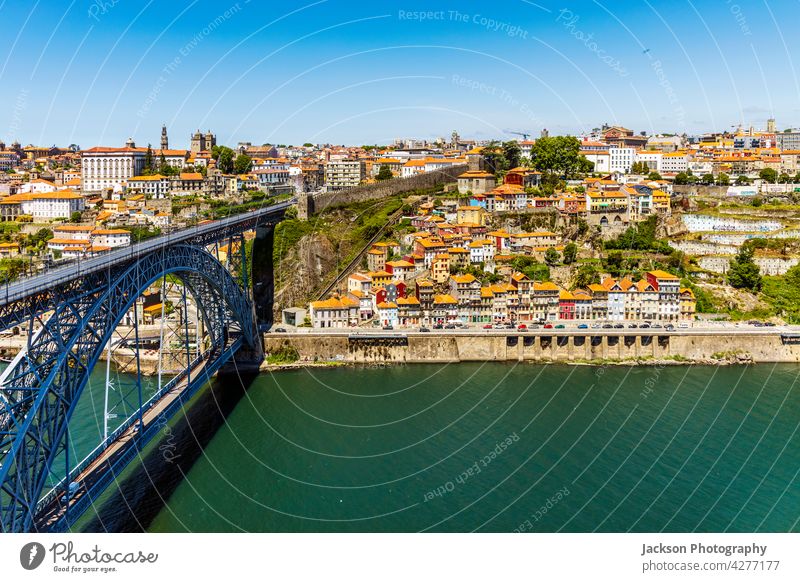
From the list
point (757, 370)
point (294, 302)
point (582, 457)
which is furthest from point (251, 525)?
point (757, 370)

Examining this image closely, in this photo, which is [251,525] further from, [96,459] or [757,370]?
[757,370]

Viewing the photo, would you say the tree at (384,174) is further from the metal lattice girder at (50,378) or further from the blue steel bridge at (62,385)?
the metal lattice girder at (50,378)

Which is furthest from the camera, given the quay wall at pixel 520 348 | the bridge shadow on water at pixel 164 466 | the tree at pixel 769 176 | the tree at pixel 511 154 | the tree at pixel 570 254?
the tree at pixel 511 154

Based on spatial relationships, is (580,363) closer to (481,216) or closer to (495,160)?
(481,216)

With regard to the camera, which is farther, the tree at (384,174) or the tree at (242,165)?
the tree at (242,165)

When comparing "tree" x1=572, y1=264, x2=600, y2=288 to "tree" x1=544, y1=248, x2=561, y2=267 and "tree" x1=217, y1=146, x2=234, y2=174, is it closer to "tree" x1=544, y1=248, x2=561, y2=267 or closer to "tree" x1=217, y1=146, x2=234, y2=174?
"tree" x1=544, y1=248, x2=561, y2=267

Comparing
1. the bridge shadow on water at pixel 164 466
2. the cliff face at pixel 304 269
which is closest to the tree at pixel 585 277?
the cliff face at pixel 304 269
